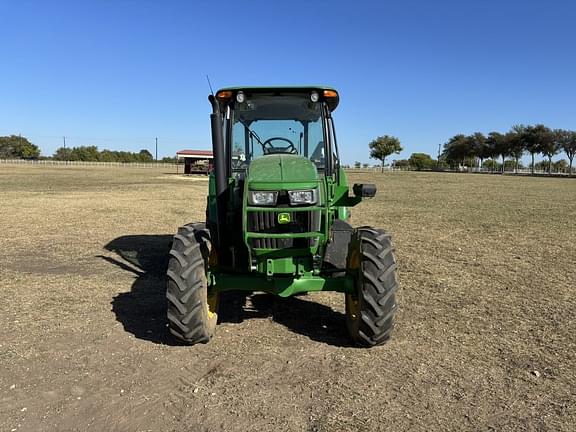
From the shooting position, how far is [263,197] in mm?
4453

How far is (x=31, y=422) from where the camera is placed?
3344 mm

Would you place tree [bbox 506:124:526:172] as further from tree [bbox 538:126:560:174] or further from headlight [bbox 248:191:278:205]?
headlight [bbox 248:191:278:205]

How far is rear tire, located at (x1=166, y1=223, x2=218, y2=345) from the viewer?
4.47 m

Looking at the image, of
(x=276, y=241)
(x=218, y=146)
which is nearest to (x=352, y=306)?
(x=276, y=241)

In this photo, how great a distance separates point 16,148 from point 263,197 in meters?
135

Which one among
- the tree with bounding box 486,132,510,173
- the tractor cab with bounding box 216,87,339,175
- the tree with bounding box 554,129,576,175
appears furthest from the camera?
the tree with bounding box 486,132,510,173

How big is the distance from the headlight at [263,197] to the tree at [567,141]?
81.0 meters

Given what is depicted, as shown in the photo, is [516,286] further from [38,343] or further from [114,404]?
[38,343]

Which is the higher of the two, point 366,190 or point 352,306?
point 366,190

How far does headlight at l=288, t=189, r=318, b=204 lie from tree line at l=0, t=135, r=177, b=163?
11639cm

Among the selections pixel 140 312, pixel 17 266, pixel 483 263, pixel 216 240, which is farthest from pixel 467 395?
pixel 17 266

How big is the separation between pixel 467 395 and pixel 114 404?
2.62 m

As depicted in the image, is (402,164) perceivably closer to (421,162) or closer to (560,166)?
(421,162)

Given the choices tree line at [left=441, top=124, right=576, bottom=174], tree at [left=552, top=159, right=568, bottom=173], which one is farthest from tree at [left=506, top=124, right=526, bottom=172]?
tree at [left=552, top=159, right=568, bottom=173]
